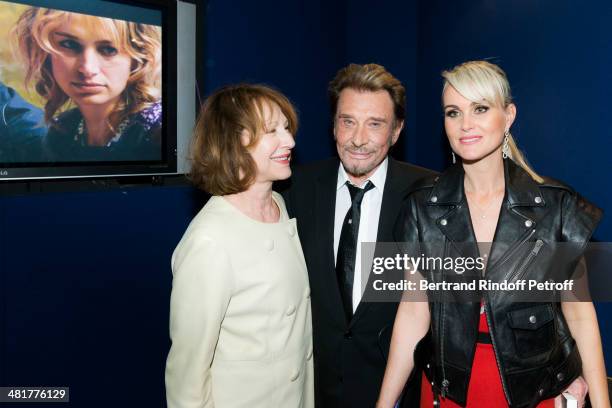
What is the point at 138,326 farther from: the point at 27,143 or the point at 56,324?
the point at 27,143

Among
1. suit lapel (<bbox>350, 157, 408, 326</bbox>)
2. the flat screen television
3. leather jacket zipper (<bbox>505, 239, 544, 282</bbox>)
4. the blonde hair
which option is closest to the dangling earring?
the blonde hair

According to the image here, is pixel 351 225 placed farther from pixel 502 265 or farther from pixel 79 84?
pixel 79 84

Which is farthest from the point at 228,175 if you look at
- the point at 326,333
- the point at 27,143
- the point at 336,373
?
the point at 27,143

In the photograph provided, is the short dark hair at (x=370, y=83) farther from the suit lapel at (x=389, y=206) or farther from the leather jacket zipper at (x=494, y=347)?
A: the leather jacket zipper at (x=494, y=347)

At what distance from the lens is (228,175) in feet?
6.07

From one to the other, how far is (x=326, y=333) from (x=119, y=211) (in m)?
1.45

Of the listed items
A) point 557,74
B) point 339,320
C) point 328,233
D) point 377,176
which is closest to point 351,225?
point 328,233

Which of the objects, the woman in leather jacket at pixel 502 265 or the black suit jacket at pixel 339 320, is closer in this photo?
the woman in leather jacket at pixel 502 265

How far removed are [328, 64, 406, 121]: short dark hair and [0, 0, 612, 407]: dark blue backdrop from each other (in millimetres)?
1260

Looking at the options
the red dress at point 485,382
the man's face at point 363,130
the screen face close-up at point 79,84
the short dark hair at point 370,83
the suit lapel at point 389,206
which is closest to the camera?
the red dress at point 485,382

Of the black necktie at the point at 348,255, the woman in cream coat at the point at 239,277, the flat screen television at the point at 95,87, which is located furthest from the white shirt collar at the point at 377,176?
the flat screen television at the point at 95,87

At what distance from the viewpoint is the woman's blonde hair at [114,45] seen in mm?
2502

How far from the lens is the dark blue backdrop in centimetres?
266

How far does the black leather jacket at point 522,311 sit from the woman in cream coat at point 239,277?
0.53 m
